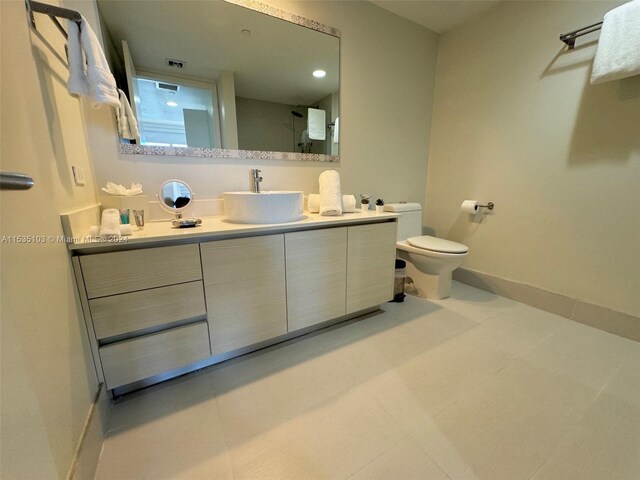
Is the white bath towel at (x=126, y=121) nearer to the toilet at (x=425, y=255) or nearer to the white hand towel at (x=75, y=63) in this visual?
the white hand towel at (x=75, y=63)

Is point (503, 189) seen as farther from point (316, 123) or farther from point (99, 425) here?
point (99, 425)

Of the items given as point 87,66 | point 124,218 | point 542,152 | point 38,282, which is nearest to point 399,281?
point 542,152

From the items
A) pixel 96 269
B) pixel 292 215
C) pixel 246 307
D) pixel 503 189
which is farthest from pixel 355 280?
pixel 503 189

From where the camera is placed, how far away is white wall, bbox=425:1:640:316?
1.48 metres

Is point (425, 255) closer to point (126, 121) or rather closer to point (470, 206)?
point (470, 206)

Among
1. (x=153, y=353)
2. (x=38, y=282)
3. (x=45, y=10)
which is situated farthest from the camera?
(x=153, y=353)

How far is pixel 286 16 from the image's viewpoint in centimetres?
157

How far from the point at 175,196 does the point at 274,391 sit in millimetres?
1142

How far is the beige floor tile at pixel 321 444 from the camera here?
84cm

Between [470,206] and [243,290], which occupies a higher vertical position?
[470,206]

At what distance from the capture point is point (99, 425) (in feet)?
3.01

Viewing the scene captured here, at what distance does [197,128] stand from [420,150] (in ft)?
6.29

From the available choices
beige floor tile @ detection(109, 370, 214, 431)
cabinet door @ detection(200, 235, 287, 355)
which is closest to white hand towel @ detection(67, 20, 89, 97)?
cabinet door @ detection(200, 235, 287, 355)

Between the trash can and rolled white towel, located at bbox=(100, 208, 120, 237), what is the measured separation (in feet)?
5.64
